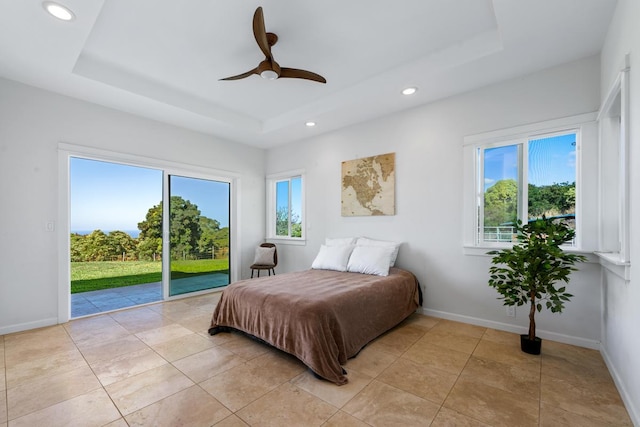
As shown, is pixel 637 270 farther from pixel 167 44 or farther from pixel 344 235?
pixel 167 44

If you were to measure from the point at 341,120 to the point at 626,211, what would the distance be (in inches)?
A: 123

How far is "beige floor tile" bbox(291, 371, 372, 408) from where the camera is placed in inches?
72.6

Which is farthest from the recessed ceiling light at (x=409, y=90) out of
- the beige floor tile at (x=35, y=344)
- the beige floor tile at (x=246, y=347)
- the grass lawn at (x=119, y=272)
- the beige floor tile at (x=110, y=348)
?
the beige floor tile at (x=35, y=344)

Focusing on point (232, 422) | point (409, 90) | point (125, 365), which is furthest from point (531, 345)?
point (125, 365)

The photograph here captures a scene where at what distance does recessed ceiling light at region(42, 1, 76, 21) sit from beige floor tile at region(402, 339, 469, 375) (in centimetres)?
376

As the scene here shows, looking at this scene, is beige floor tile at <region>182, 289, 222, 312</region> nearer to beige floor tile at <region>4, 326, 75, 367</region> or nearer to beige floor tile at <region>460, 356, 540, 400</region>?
beige floor tile at <region>4, 326, 75, 367</region>

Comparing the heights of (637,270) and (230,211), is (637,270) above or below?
below

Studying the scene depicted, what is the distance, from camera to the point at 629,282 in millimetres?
1733

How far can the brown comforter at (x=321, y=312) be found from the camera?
2.15 meters

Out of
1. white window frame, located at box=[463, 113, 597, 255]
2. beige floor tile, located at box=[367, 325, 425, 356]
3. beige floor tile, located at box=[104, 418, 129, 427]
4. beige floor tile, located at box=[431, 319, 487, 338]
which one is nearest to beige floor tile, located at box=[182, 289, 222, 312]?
beige floor tile, located at box=[104, 418, 129, 427]

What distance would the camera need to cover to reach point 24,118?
304 cm

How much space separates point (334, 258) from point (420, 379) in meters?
1.92

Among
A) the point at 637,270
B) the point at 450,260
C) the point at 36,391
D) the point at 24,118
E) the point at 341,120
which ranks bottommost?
the point at 36,391

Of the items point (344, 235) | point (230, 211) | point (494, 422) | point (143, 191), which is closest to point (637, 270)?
point (494, 422)
